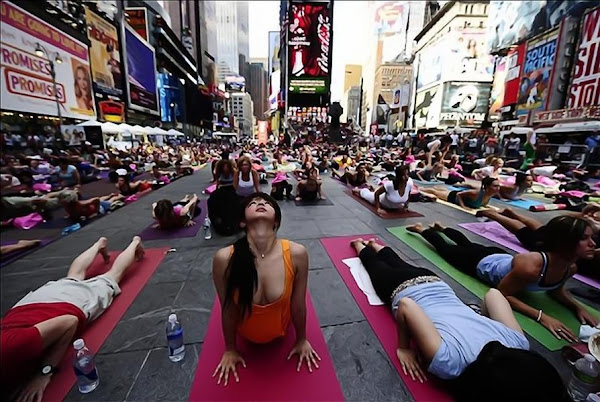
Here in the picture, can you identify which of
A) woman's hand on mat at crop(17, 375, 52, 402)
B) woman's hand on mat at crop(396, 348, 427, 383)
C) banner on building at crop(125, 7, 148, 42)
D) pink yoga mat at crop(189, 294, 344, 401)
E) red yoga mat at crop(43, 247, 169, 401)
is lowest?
red yoga mat at crop(43, 247, 169, 401)

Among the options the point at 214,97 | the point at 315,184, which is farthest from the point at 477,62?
the point at 214,97

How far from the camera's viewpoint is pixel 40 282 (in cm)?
327

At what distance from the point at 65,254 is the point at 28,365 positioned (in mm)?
3104

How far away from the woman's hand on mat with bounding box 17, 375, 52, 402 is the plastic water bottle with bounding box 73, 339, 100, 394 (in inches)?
7.6

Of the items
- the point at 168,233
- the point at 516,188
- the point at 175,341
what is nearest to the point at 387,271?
the point at 175,341

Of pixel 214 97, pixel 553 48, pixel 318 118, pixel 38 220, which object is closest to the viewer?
pixel 38 220

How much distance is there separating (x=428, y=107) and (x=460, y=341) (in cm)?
4697

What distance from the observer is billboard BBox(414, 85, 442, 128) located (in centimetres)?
3897

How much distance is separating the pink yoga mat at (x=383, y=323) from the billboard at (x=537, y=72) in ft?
78.5

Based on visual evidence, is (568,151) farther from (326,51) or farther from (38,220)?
(326,51)

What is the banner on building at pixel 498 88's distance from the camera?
90.3 ft

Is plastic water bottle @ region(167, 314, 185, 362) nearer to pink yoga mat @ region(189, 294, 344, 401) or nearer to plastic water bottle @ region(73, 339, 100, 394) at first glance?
pink yoga mat @ region(189, 294, 344, 401)

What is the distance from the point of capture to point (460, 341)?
175 centimetres

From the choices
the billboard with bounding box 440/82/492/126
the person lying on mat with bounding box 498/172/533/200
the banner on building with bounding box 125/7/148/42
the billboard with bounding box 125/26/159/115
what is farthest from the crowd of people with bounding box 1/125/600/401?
the banner on building with bounding box 125/7/148/42
